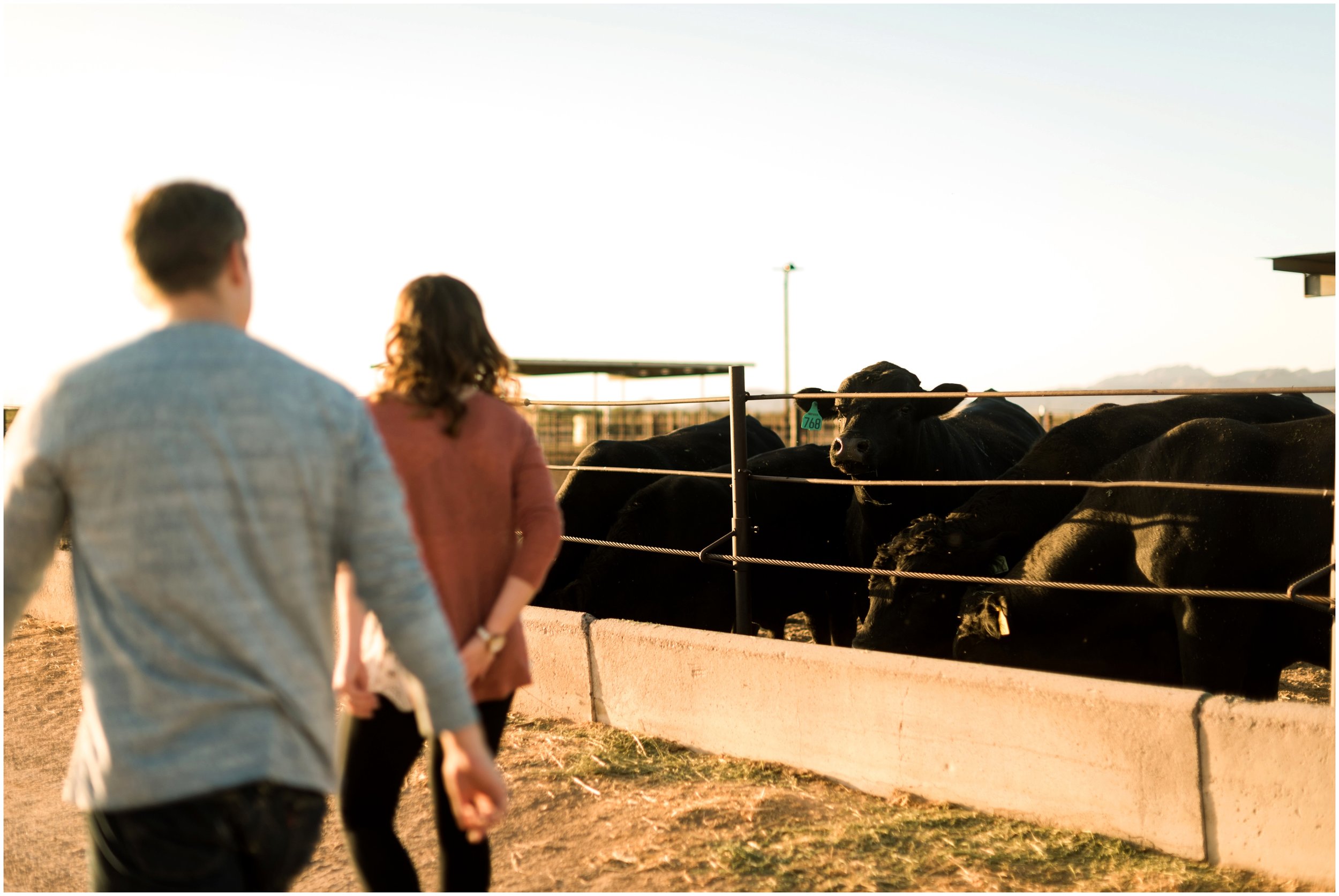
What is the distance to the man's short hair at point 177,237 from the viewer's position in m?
1.77

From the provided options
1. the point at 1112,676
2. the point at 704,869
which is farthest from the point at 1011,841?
the point at 1112,676

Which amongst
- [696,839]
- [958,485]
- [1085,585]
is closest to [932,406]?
[958,485]

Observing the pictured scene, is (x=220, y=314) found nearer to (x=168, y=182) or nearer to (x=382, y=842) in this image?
(x=168, y=182)

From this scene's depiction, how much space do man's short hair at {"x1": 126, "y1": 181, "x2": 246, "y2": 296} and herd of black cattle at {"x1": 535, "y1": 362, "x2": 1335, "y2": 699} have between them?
4.35m

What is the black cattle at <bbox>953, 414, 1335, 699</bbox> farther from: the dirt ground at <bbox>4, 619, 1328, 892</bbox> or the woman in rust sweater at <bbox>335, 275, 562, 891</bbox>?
the woman in rust sweater at <bbox>335, 275, 562, 891</bbox>

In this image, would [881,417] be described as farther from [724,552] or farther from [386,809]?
[386,809]

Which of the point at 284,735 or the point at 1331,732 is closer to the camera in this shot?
the point at 284,735

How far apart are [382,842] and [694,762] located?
2504mm

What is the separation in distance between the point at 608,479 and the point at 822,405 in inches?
67.8

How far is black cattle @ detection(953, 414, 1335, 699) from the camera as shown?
5.05 meters

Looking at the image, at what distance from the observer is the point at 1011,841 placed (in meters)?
3.89

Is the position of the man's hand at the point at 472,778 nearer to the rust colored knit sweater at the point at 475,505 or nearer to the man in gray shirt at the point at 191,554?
the man in gray shirt at the point at 191,554

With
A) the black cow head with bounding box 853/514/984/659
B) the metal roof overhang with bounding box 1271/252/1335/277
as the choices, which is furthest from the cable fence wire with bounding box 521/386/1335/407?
the metal roof overhang with bounding box 1271/252/1335/277

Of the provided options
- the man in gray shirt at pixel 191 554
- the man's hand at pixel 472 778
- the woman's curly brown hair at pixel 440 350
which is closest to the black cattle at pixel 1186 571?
the woman's curly brown hair at pixel 440 350
